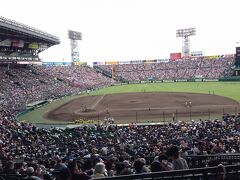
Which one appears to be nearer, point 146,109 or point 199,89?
point 146,109

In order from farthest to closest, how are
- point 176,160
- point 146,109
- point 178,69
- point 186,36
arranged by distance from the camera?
point 186,36 → point 178,69 → point 146,109 → point 176,160

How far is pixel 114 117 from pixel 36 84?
36388 millimetres

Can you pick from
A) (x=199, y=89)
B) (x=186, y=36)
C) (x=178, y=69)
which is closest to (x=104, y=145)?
(x=199, y=89)

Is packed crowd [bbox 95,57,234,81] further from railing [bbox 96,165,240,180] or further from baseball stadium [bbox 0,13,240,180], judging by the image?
railing [bbox 96,165,240,180]

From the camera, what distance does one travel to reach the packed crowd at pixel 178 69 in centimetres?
11769

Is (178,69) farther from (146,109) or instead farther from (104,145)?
(104,145)

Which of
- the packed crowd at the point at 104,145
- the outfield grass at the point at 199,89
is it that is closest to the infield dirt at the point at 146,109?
the outfield grass at the point at 199,89

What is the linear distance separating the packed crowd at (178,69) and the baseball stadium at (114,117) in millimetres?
413

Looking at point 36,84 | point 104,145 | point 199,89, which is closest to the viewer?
point 104,145

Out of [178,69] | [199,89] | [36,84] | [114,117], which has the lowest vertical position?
[114,117]

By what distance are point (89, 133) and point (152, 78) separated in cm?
9775

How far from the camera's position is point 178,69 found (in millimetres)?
129000

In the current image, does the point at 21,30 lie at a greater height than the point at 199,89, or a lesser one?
greater

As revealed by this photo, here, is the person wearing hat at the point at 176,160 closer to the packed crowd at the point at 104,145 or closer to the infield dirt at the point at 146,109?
the packed crowd at the point at 104,145
